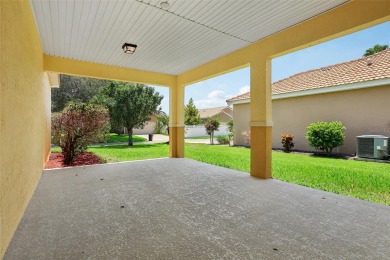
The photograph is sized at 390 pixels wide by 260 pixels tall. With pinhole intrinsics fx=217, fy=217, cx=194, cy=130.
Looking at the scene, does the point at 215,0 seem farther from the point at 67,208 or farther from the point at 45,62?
the point at 45,62

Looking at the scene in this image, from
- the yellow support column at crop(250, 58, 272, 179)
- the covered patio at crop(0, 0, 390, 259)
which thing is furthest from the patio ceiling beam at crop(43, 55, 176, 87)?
the yellow support column at crop(250, 58, 272, 179)

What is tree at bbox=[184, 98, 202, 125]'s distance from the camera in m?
23.8

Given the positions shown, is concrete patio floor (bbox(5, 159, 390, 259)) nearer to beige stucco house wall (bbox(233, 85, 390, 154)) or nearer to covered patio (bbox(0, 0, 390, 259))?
covered patio (bbox(0, 0, 390, 259))

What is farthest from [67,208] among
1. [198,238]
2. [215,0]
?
[215,0]

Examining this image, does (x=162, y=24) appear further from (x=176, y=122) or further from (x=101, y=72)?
(x=176, y=122)

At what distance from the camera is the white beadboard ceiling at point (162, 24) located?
366 cm

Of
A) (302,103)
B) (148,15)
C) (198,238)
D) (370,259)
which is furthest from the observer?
(302,103)

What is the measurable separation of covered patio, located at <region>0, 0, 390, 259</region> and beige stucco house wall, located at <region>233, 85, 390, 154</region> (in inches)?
225

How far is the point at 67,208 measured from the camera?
335 cm

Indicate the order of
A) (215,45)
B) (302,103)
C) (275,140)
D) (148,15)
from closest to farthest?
(148,15)
(215,45)
(302,103)
(275,140)

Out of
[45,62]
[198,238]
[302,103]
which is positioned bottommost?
[198,238]

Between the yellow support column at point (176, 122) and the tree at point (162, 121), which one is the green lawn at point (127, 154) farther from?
the tree at point (162, 121)

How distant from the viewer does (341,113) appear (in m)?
9.16

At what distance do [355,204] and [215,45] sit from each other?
14.4ft
